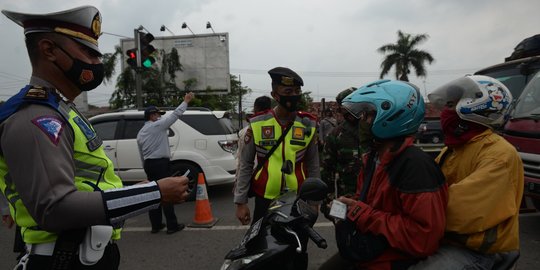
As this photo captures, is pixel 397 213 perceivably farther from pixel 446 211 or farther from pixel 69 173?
pixel 69 173

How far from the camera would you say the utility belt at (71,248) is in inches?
55.2

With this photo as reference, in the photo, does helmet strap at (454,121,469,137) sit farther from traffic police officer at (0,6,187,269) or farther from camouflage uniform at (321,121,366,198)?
camouflage uniform at (321,121,366,198)

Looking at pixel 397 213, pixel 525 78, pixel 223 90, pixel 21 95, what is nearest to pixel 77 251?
pixel 21 95

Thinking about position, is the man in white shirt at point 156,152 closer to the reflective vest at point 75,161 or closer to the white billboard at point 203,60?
the reflective vest at point 75,161

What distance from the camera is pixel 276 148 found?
8.73ft

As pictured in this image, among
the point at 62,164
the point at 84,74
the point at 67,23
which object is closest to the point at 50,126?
the point at 62,164

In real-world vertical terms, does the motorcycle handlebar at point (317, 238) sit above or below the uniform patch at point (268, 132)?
below

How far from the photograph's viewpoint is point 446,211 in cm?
151

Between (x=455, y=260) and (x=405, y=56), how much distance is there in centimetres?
3398

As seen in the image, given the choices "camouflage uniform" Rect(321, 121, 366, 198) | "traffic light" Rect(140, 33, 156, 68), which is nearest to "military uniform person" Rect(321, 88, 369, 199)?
"camouflage uniform" Rect(321, 121, 366, 198)

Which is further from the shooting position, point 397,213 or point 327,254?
point 327,254

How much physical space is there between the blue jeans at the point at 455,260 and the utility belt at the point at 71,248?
1.39m

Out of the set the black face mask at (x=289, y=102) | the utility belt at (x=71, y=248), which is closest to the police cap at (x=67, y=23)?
the utility belt at (x=71, y=248)

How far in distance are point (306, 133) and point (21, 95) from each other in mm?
1908
